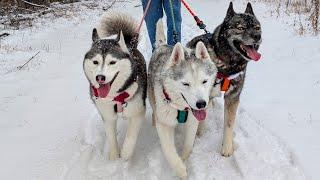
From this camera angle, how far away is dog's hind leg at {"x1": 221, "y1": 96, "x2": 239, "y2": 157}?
342 cm

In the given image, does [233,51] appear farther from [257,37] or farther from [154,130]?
[154,130]

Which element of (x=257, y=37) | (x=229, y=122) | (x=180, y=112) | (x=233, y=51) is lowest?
(x=229, y=122)

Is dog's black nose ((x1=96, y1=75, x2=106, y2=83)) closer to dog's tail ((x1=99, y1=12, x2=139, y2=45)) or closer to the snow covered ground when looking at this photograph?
the snow covered ground

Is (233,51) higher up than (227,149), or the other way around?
(233,51)

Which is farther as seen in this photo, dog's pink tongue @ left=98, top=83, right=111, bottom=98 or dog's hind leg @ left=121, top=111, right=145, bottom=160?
dog's hind leg @ left=121, top=111, right=145, bottom=160

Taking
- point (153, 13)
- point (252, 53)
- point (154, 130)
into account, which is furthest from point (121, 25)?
point (252, 53)

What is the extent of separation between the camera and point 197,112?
2.95 meters

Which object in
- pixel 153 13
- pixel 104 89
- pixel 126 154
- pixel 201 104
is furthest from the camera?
pixel 153 13

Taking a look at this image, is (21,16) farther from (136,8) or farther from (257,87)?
(257,87)

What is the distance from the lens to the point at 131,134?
353 cm

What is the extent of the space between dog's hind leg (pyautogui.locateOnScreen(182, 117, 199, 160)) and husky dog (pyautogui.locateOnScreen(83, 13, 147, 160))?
0.41m

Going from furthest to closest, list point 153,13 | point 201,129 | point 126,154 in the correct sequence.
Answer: point 153,13
point 201,129
point 126,154

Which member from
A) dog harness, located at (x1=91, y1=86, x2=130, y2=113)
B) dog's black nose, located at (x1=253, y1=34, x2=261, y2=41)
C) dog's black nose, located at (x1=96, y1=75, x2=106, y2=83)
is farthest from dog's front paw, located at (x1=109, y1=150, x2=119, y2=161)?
dog's black nose, located at (x1=253, y1=34, x2=261, y2=41)

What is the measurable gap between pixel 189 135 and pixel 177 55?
771mm
